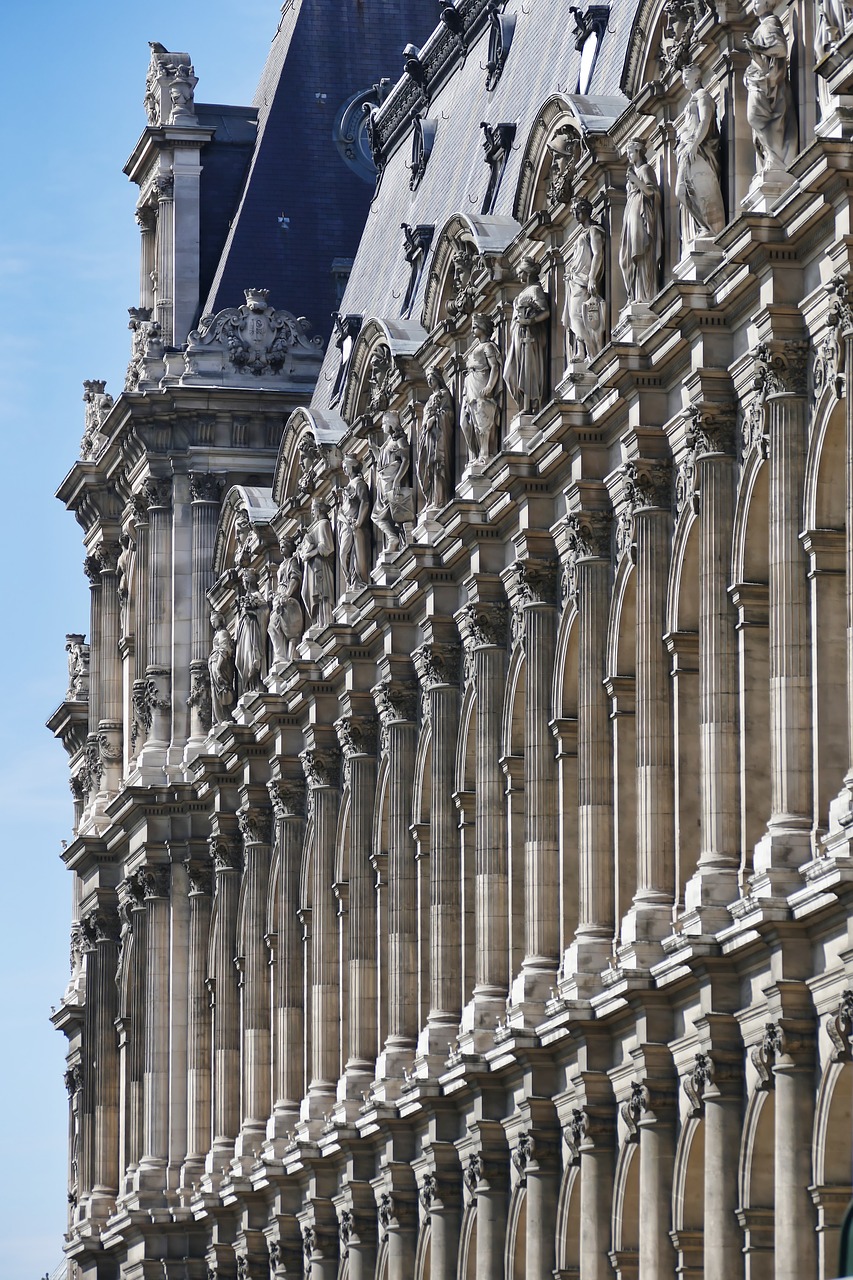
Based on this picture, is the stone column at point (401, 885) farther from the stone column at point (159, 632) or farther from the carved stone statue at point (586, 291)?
the stone column at point (159, 632)

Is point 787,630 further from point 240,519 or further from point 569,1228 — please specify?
point 240,519

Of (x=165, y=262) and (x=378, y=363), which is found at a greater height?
(x=165, y=262)

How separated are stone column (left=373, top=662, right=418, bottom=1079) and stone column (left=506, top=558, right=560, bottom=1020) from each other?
634 centimetres

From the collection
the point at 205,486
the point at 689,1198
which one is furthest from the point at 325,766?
the point at 689,1198

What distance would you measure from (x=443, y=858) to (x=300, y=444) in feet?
41.0

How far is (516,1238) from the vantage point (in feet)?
161

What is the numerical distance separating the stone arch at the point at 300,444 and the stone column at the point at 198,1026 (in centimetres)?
753

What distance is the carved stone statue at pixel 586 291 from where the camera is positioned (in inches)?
1885

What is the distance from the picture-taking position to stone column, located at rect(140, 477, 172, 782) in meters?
72.1

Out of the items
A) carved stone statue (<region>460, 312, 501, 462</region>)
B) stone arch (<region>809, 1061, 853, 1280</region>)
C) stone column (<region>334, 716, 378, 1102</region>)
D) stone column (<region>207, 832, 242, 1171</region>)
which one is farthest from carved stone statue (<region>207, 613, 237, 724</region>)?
stone arch (<region>809, 1061, 853, 1280</region>)

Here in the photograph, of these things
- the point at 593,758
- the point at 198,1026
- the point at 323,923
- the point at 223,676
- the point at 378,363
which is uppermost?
the point at 378,363

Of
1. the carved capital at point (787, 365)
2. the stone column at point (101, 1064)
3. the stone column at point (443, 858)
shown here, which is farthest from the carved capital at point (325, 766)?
the carved capital at point (787, 365)

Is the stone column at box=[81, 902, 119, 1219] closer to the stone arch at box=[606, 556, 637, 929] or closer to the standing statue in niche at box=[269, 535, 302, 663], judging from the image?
the standing statue in niche at box=[269, 535, 302, 663]

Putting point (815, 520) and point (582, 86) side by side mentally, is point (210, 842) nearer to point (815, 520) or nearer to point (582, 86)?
point (582, 86)
